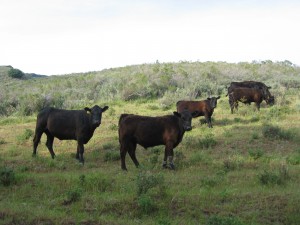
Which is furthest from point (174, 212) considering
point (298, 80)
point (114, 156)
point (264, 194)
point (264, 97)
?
point (298, 80)

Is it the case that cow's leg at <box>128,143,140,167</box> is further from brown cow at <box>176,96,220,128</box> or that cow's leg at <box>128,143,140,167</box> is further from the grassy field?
brown cow at <box>176,96,220,128</box>

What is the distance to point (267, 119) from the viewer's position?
1886 centimetres

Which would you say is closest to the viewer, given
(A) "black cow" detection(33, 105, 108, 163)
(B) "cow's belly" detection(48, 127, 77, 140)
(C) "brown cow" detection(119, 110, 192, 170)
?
(C) "brown cow" detection(119, 110, 192, 170)

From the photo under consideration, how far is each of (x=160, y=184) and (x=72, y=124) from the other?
566 centimetres

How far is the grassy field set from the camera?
6.96m

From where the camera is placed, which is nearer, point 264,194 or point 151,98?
point 264,194

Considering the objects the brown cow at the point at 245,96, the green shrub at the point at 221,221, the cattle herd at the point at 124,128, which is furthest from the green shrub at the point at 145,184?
the brown cow at the point at 245,96

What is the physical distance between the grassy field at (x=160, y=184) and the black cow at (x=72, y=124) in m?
0.65

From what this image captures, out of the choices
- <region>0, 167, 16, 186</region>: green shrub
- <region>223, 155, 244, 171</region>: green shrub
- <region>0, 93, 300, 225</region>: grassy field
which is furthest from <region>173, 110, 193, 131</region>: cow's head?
<region>0, 167, 16, 186</region>: green shrub

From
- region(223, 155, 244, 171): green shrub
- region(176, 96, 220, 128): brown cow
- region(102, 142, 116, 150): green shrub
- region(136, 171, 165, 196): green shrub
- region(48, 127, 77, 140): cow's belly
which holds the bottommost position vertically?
region(102, 142, 116, 150): green shrub

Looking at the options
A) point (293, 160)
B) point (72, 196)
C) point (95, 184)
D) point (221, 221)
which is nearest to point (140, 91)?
point (293, 160)

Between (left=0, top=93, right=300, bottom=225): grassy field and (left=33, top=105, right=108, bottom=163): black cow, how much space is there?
25.8 inches

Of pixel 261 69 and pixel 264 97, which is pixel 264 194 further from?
pixel 261 69

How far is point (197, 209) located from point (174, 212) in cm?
43
